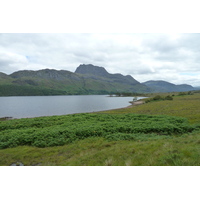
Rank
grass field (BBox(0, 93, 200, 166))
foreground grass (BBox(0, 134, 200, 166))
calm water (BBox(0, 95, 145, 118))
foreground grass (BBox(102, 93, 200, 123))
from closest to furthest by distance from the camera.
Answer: foreground grass (BBox(0, 134, 200, 166)) < grass field (BBox(0, 93, 200, 166)) < foreground grass (BBox(102, 93, 200, 123)) < calm water (BBox(0, 95, 145, 118))

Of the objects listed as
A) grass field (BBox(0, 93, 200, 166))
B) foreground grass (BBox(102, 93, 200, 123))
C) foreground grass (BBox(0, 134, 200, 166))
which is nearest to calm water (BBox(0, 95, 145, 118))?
foreground grass (BBox(102, 93, 200, 123))

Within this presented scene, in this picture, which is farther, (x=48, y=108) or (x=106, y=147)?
(x=48, y=108)


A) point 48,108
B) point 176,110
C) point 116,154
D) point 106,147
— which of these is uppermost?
point 116,154

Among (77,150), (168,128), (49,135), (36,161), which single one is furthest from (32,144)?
(168,128)

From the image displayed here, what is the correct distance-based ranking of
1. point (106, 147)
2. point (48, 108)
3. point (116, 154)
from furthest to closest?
1. point (48, 108)
2. point (106, 147)
3. point (116, 154)

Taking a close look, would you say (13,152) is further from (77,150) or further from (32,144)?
(77,150)

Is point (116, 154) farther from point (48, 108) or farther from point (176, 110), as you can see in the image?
point (48, 108)

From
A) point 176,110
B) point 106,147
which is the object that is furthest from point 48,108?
point 106,147

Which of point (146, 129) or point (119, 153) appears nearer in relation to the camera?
point (119, 153)

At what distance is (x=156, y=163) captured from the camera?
6.58m

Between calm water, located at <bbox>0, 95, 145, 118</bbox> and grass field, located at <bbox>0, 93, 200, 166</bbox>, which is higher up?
grass field, located at <bbox>0, 93, 200, 166</bbox>

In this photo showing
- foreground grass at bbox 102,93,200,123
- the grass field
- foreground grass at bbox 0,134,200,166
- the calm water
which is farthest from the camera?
the calm water

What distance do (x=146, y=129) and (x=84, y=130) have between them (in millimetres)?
8065

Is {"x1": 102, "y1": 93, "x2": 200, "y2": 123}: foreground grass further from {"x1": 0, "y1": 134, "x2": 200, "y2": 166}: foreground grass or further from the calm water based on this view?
the calm water
